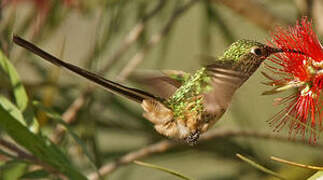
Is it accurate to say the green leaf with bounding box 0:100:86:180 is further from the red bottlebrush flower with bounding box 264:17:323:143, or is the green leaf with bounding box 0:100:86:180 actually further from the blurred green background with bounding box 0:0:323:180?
the red bottlebrush flower with bounding box 264:17:323:143

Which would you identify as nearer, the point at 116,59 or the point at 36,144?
the point at 36,144

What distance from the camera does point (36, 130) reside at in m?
0.92

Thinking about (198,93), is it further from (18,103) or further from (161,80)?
(18,103)

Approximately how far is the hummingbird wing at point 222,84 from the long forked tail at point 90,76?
0.33 ft

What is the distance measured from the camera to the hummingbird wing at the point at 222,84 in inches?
31.2

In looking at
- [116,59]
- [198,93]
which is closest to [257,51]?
[198,93]

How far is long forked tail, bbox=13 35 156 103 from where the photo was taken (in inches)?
26.2

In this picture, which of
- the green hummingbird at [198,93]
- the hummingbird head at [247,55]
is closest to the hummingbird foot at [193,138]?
the green hummingbird at [198,93]

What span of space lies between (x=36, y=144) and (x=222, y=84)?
27 cm

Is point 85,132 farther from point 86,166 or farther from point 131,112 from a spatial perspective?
point 86,166

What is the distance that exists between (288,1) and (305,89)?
0.99m

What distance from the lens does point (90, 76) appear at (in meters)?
0.72

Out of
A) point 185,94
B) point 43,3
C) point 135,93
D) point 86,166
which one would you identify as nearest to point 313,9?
point 185,94

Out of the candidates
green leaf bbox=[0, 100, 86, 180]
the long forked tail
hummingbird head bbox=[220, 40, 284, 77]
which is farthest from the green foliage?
hummingbird head bbox=[220, 40, 284, 77]
